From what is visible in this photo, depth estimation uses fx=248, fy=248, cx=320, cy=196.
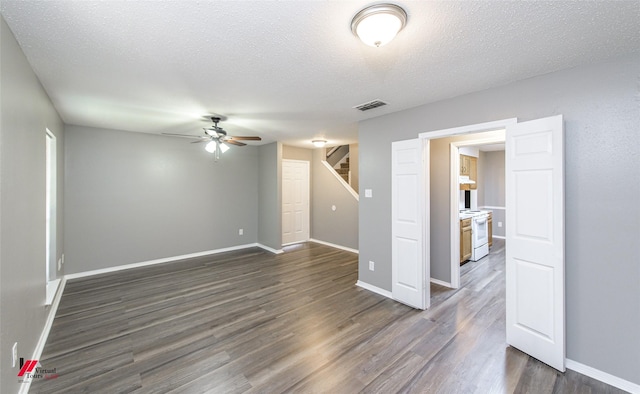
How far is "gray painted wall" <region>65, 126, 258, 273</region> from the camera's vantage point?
163 inches

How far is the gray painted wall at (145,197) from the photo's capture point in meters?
4.15

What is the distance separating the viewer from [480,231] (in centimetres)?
507

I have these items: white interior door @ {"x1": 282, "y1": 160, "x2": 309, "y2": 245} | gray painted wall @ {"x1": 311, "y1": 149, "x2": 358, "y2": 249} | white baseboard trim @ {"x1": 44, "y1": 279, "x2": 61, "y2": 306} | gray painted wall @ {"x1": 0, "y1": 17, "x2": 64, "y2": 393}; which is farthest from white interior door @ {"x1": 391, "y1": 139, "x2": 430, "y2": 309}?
white baseboard trim @ {"x1": 44, "y1": 279, "x2": 61, "y2": 306}

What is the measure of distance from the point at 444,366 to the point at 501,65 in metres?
2.58

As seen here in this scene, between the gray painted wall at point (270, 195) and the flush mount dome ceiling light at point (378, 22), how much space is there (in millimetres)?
4221

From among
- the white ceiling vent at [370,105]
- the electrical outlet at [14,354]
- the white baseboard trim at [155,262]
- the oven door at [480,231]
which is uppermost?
the white ceiling vent at [370,105]

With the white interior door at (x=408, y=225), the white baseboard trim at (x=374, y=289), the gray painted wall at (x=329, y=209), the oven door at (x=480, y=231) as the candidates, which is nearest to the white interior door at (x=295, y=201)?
the gray painted wall at (x=329, y=209)

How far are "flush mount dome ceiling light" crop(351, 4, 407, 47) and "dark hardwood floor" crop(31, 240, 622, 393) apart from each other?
8.04ft

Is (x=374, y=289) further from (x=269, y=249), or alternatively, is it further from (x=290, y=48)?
(x=290, y=48)

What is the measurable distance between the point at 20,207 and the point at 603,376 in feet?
15.2

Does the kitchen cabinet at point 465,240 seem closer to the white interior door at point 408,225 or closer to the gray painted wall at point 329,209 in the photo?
the white interior door at point 408,225

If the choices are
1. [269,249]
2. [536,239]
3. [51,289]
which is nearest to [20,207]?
[51,289]

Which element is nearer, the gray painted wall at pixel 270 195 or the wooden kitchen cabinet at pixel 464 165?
the wooden kitchen cabinet at pixel 464 165

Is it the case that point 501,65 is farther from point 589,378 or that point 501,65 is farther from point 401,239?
point 589,378
